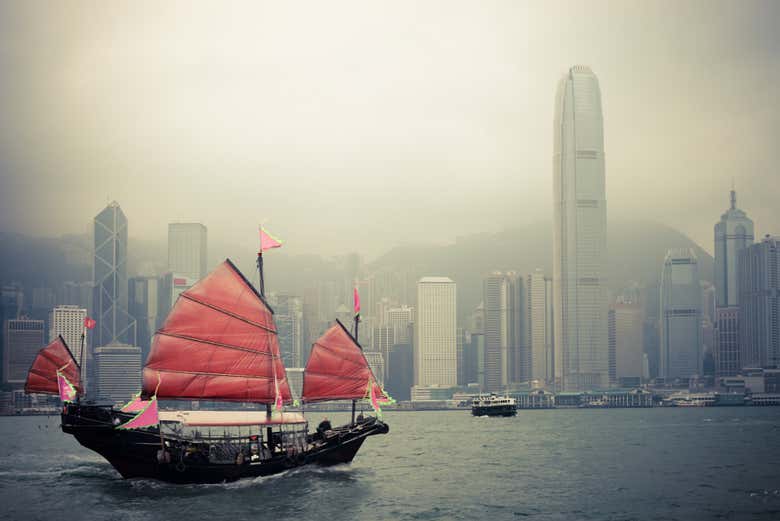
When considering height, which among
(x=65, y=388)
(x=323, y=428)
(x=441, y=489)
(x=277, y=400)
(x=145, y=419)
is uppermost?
(x=65, y=388)

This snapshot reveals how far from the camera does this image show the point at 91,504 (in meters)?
45.1

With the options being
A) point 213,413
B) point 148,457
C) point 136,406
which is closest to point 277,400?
point 213,413

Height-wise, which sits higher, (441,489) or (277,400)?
(277,400)

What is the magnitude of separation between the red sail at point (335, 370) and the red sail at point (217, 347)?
15.1 ft

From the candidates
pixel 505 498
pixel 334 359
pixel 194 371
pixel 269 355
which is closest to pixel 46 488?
pixel 194 371

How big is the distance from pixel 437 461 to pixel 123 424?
2456 cm

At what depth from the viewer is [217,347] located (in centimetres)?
5291

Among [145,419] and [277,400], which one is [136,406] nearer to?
[145,419]

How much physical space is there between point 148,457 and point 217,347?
7.01 m

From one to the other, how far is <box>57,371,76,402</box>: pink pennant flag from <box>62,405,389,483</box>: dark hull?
8661mm

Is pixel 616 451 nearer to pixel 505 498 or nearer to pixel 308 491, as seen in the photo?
pixel 505 498

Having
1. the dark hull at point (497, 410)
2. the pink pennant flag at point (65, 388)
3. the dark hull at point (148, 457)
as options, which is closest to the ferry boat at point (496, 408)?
the dark hull at point (497, 410)

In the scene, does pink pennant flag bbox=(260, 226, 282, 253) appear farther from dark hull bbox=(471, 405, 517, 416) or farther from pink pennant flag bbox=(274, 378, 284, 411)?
dark hull bbox=(471, 405, 517, 416)

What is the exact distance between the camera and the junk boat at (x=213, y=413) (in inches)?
1944
